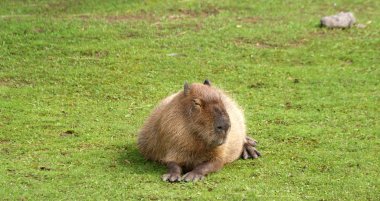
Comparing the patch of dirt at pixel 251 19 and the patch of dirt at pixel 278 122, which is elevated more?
the patch of dirt at pixel 251 19

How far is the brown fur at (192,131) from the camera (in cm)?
718

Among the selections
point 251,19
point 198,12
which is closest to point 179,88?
point 251,19

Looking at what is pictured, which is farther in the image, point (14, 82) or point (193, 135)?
point (14, 82)

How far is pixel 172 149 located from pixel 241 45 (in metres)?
5.21

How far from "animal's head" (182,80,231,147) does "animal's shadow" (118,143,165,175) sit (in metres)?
0.54

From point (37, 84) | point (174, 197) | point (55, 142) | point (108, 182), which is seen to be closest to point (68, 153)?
point (55, 142)

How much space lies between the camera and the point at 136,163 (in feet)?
25.2

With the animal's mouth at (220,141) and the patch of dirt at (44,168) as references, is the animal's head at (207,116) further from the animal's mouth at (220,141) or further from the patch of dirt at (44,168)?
the patch of dirt at (44,168)

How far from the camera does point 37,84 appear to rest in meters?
10.5

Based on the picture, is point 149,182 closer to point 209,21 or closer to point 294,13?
point 209,21

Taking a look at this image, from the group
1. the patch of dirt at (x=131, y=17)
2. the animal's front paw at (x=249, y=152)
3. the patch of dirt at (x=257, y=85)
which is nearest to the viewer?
the animal's front paw at (x=249, y=152)

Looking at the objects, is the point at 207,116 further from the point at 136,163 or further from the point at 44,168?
the point at 44,168

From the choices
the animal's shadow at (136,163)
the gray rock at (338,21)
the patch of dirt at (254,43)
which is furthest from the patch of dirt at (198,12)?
the animal's shadow at (136,163)

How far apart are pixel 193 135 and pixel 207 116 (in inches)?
9.0
